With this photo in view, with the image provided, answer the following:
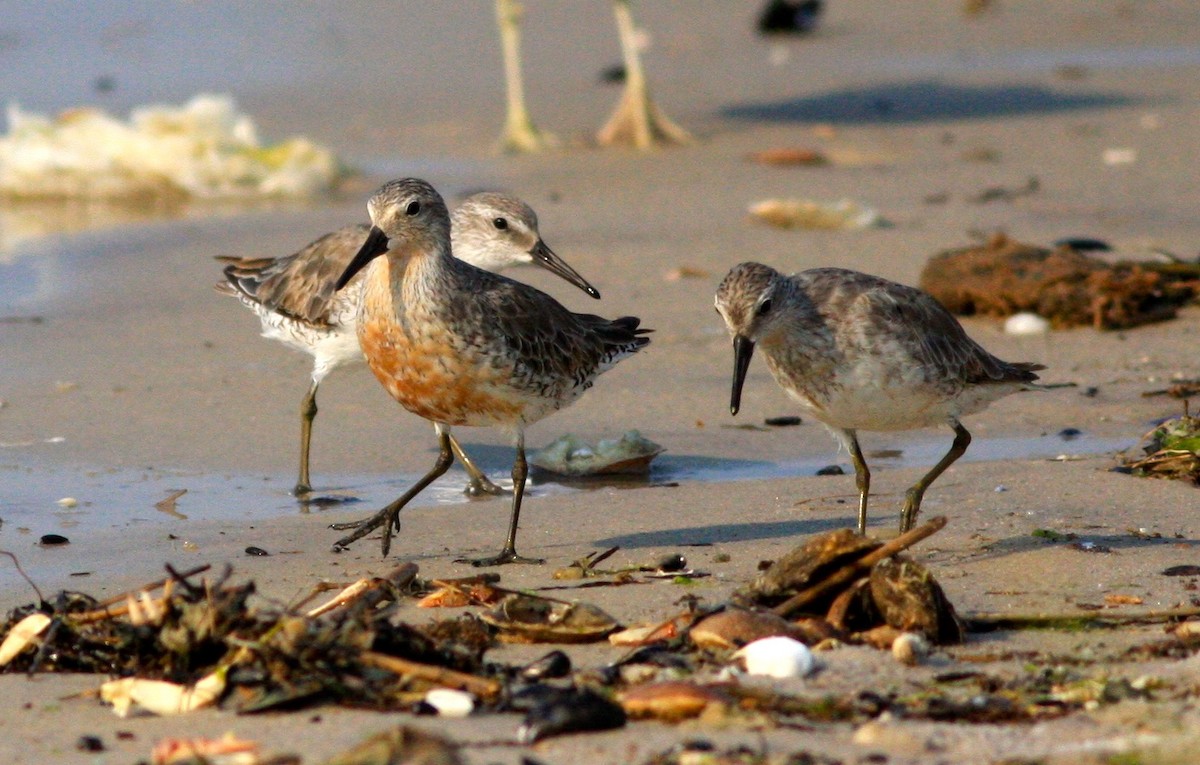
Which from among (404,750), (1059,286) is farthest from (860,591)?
(1059,286)

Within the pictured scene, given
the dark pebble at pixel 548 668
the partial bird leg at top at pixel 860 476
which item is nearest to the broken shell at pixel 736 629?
the dark pebble at pixel 548 668

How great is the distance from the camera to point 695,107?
1755 cm

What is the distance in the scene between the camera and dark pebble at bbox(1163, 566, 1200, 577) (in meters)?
5.79

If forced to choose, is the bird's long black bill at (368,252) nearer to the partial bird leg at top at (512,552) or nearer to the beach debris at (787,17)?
the partial bird leg at top at (512,552)

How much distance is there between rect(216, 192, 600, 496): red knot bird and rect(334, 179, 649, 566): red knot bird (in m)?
1.32

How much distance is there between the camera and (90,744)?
14.1 ft

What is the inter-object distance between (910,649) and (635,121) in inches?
441

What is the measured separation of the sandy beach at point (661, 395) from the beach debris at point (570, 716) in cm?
3

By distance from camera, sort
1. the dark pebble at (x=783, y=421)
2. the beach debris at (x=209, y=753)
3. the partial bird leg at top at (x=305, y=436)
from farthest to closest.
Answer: the dark pebble at (x=783, y=421)
the partial bird leg at top at (x=305, y=436)
the beach debris at (x=209, y=753)

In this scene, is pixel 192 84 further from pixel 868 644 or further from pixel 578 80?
pixel 868 644

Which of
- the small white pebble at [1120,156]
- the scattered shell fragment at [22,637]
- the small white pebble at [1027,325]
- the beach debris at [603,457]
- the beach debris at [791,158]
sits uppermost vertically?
the small white pebble at [1120,156]

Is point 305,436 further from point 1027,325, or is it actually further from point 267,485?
point 1027,325

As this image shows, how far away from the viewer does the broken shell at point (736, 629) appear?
492 cm

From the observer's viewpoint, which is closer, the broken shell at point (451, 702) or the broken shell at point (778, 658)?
the broken shell at point (451, 702)
